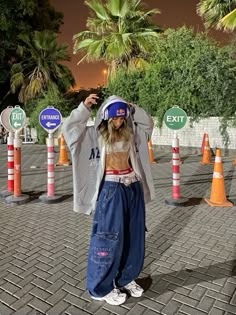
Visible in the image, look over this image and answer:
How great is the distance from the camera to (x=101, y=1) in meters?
17.5

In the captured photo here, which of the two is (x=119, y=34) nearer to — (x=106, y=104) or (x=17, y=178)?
(x=17, y=178)

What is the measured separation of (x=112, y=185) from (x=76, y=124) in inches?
23.0

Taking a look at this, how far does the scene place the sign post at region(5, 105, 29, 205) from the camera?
235 inches

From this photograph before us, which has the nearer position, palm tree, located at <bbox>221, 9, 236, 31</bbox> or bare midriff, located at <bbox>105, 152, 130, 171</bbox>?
bare midriff, located at <bbox>105, 152, 130, 171</bbox>

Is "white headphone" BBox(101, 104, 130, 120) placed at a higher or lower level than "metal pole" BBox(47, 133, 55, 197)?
higher

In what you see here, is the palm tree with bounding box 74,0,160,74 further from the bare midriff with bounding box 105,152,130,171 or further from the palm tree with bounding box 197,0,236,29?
the bare midriff with bounding box 105,152,130,171

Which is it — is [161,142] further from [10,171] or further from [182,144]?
[10,171]

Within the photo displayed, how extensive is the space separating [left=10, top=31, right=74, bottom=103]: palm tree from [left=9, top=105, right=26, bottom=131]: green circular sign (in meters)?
14.8

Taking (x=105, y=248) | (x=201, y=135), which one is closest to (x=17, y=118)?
(x=105, y=248)

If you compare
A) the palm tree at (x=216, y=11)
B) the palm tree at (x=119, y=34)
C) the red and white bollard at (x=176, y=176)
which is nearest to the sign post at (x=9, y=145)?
the red and white bollard at (x=176, y=176)

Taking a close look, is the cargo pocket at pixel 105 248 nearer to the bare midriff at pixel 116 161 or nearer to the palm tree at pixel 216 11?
the bare midriff at pixel 116 161

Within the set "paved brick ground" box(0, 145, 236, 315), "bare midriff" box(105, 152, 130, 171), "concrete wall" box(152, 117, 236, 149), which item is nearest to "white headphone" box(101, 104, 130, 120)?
"bare midriff" box(105, 152, 130, 171)

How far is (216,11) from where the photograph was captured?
12.4 metres

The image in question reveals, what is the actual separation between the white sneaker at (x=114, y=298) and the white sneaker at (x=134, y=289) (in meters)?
0.10
